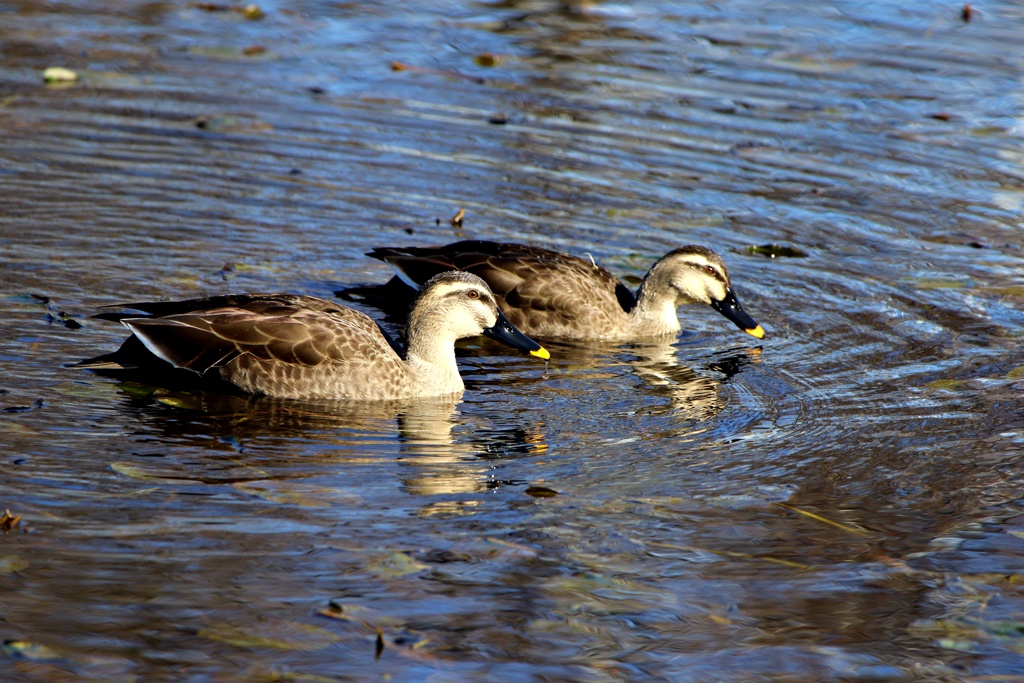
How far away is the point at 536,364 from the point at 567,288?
1.17 metres

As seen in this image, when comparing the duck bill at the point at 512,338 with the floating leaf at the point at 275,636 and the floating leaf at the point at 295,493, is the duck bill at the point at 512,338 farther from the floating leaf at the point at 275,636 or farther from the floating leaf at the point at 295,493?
the floating leaf at the point at 275,636

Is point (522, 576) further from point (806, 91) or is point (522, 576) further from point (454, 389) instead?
point (806, 91)

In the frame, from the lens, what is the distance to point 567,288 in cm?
1110

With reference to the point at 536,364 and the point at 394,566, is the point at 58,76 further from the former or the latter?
the point at 394,566

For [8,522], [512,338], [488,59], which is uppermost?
[488,59]

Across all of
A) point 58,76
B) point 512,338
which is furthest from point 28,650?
point 58,76

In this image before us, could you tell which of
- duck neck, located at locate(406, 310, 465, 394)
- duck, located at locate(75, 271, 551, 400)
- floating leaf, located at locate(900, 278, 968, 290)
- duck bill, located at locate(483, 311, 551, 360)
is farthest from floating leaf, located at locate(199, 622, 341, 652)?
floating leaf, located at locate(900, 278, 968, 290)

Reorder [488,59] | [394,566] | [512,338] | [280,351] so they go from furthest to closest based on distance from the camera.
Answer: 1. [488,59]
2. [512,338]
3. [280,351]
4. [394,566]

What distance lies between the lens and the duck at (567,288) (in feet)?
36.3

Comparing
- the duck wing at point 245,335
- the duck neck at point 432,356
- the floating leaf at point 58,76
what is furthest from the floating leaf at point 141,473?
the floating leaf at point 58,76

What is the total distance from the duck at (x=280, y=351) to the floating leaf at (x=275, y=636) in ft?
10.7

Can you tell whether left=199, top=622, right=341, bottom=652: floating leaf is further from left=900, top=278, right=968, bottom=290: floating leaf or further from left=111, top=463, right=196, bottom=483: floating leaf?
left=900, top=278, right=968, bottom=290: floating leaf

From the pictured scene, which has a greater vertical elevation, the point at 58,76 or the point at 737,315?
the point at 58,76

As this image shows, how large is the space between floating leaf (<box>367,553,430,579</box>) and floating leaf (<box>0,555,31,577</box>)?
1555mm
